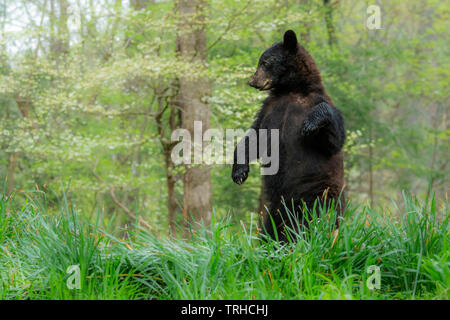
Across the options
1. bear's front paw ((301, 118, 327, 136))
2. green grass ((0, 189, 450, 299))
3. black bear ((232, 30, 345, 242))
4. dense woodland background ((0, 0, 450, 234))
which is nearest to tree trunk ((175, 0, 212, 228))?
dense woodland background ((0, 0, 450, 234))

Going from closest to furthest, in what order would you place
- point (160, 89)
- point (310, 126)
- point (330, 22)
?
point (310, 126)
point (160, 89)
point (330, 22)

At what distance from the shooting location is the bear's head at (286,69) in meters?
4.41

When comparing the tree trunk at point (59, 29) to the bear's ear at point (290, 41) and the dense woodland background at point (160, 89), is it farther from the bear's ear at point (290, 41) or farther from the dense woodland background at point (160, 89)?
the bear's ear at point (290, 41)

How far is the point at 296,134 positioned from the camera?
14.0 ft

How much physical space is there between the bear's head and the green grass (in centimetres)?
145

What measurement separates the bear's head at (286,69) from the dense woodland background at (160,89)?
3.31 metres

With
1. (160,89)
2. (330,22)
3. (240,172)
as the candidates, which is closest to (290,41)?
(240,172)

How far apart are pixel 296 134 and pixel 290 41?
34.9 inches

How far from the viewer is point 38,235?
11.2 feet

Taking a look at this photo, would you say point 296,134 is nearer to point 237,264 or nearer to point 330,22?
point 237,264

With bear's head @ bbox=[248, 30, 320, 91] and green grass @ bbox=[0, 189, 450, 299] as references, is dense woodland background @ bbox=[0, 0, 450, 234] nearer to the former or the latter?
bear's head @ bbox=[248, 30, 320, 91]
